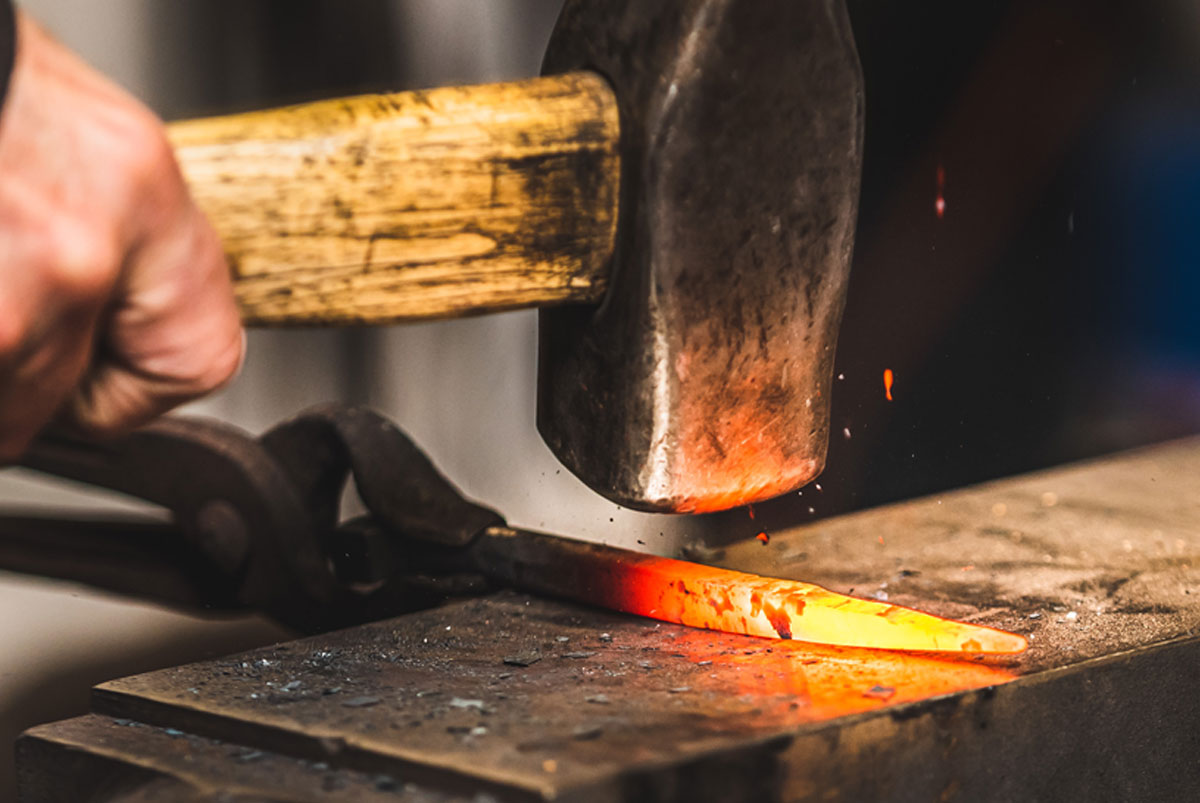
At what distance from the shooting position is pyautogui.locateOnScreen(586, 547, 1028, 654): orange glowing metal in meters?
0.96

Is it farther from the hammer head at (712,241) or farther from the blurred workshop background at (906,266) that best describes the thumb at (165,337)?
the blurred workshop background at (906,266)

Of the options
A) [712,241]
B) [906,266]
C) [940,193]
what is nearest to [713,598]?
[712,241]

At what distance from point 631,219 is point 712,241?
0.06m

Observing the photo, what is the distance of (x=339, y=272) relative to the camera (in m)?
0.84

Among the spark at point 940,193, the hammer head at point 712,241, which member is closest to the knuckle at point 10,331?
the hammer head at point 712,241

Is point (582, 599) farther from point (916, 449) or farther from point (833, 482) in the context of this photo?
point (916, 449)

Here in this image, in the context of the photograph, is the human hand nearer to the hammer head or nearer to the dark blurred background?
the hammer head

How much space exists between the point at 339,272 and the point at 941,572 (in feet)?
2.32

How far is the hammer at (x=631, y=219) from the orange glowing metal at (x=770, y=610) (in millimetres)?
100

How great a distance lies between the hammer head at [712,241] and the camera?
2.94 feet

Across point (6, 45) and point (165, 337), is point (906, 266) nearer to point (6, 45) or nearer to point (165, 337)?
point (165, 337)

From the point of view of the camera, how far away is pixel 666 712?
0.82 m

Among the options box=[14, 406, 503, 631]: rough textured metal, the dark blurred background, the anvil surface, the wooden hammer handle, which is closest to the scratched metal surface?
the anvil surface

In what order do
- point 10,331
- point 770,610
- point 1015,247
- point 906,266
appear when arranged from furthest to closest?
point 1015,247 → point 906,266 → point 770,610 → point 10,331
